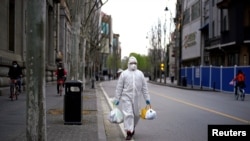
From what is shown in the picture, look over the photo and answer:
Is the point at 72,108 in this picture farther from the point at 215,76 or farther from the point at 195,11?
the point at 195,11

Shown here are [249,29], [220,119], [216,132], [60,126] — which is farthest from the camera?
[249,29]

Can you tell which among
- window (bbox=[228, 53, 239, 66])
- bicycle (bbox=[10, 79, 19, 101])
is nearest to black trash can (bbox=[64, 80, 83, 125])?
bicycle (bbox=[10, 79, 19, 101])

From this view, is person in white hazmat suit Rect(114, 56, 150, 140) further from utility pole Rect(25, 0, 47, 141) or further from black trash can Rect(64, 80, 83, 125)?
utility pole Rect(25, 0, 47, 141)

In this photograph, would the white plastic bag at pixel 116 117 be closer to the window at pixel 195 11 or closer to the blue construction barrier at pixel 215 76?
the blue construction barrier at pixel 215 76

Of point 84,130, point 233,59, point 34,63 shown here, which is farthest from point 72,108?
point 233,59

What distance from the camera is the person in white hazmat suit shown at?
1070 cm

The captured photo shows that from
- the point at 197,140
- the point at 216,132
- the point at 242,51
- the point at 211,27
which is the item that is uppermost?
the point at 211,27

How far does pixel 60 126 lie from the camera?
12.5 meters

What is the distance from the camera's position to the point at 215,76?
43.4 meters

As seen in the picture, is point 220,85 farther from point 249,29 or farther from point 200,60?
point 200,60

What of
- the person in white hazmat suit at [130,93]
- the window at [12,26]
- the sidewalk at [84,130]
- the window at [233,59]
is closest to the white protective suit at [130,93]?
the person in white hazmat suit at [130,93]

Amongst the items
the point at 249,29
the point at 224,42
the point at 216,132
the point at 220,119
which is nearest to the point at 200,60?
the point at 224,42

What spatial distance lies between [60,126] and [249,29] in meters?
35.7

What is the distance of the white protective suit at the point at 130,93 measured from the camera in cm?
1070
